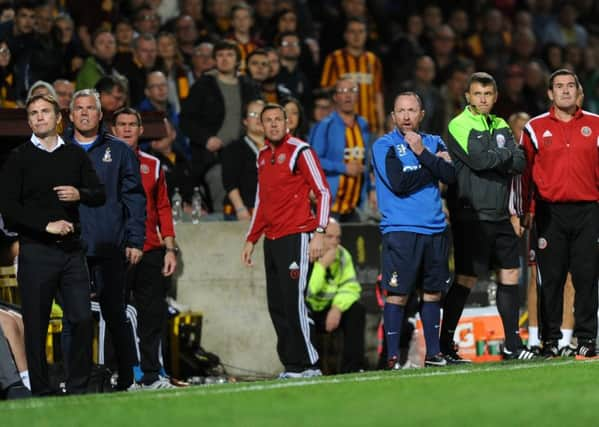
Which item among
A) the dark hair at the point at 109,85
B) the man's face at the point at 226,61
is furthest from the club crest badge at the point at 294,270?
the man's face at the point at 226,61

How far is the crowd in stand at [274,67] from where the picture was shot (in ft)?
46.8

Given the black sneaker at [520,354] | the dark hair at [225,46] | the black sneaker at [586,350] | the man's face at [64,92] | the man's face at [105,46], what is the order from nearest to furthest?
the black sneaker at [586,350] → the black sneaker at [520,354] → the man's face at [64,92] → the dark hair at [225,46] → the man's face at [105,46]

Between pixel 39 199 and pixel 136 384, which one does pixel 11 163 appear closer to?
pixel 39 199

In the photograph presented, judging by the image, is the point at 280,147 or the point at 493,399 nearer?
the point at 493,399

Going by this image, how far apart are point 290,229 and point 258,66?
4.35 m

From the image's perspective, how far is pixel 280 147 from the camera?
11.2 meters

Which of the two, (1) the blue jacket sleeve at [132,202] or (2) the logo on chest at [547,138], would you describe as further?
(2) the logo on chest at [547,138]

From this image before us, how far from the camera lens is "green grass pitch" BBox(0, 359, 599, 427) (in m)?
7.30

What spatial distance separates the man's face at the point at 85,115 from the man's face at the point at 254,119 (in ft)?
11.4

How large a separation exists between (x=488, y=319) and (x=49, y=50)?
500 cm

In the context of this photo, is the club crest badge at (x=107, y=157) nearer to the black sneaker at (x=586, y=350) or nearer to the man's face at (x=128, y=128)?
the man's face at (x=128, y=128)

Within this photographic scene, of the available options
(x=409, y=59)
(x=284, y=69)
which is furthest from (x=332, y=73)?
(x=409, y=59)

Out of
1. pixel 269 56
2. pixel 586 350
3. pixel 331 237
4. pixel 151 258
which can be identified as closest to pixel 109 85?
pixel 331 237

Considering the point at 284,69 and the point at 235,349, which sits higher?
the point at 284,69
